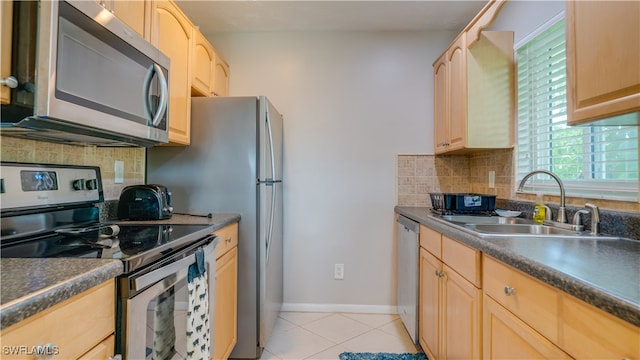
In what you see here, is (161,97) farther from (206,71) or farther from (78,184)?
(206,71)

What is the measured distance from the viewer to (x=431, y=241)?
5.62 ft

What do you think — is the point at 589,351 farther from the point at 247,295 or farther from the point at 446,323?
the point at 247,295

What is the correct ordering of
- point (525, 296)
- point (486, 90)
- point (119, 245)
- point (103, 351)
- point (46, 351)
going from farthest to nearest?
point (486, 90)
point (119, 245)
point (525, 296)
point (103, 351)
point (46, 351)

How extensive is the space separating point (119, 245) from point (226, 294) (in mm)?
767

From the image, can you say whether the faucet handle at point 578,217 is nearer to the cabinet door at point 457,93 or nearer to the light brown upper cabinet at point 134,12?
the cabinet door at point 457,93

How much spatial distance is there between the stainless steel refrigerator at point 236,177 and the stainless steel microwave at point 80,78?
467 millimetres

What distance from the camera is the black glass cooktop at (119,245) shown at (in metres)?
0.88

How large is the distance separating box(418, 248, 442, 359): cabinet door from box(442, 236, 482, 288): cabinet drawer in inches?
5.5

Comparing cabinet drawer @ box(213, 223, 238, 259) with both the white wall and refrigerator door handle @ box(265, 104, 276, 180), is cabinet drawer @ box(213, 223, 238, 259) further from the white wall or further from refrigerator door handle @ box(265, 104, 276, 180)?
the white wall

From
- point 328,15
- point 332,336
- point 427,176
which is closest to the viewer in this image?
point 332,336

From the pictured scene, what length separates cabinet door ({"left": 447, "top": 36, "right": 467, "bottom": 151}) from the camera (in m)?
1.94

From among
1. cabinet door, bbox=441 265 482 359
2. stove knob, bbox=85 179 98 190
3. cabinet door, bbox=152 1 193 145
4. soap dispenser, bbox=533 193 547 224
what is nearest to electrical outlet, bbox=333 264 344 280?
cabinet door, bbox=441 265 482 359

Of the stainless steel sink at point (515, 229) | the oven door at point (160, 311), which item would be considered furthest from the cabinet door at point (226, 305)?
the stainless steel sink at point (515, 229)

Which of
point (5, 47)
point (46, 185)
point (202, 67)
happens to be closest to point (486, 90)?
point (202, 67)
